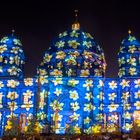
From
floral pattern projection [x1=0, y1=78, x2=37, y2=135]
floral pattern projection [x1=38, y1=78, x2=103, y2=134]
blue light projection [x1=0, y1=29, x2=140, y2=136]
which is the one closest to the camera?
blue light projection [x1=0, y1=29, x2=140, y2=136]

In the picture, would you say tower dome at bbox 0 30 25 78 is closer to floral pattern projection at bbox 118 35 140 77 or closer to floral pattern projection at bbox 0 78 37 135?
floral pattern projection at bbox 0 78 37 135

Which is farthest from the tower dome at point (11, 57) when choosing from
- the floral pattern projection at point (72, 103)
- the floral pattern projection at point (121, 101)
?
the floral pattern projection at point (121, 101)

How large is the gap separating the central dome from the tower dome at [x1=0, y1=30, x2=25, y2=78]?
138 inches

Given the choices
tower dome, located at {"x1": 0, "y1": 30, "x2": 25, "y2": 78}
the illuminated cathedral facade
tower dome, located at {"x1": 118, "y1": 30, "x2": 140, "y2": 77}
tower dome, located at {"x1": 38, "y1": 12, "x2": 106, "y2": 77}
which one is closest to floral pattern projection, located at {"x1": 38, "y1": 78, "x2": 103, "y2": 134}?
the illuminated cathedral facade

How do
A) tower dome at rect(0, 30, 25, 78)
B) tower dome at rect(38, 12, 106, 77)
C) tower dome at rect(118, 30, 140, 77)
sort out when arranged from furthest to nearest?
1. tower dome at rect(38, 12, 106, 77)
2. tower dome at rect(118, 30, 140, 77)
3. tower dome at rect(0, 30, 25, 78)

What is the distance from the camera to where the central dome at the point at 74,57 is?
2943 inches

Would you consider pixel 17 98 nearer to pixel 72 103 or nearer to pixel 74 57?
pixel 72 103

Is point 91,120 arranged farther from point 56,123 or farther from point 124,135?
point 124,135

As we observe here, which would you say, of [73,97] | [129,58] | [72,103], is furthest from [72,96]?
[129,58]

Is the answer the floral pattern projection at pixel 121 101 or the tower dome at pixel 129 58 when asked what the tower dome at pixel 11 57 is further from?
the tower dome at pixel 129 58

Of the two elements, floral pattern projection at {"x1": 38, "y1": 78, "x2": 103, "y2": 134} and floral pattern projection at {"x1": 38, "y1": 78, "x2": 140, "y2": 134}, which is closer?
floral pattern projection at {"x1": 38, "y1": 78, "x2": 140, "y2": 134}

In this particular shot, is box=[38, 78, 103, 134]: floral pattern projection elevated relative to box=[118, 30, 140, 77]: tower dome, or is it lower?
lower

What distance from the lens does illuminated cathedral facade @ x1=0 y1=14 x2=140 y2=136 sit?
217 ft

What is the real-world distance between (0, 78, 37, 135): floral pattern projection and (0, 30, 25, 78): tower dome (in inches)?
87.3
